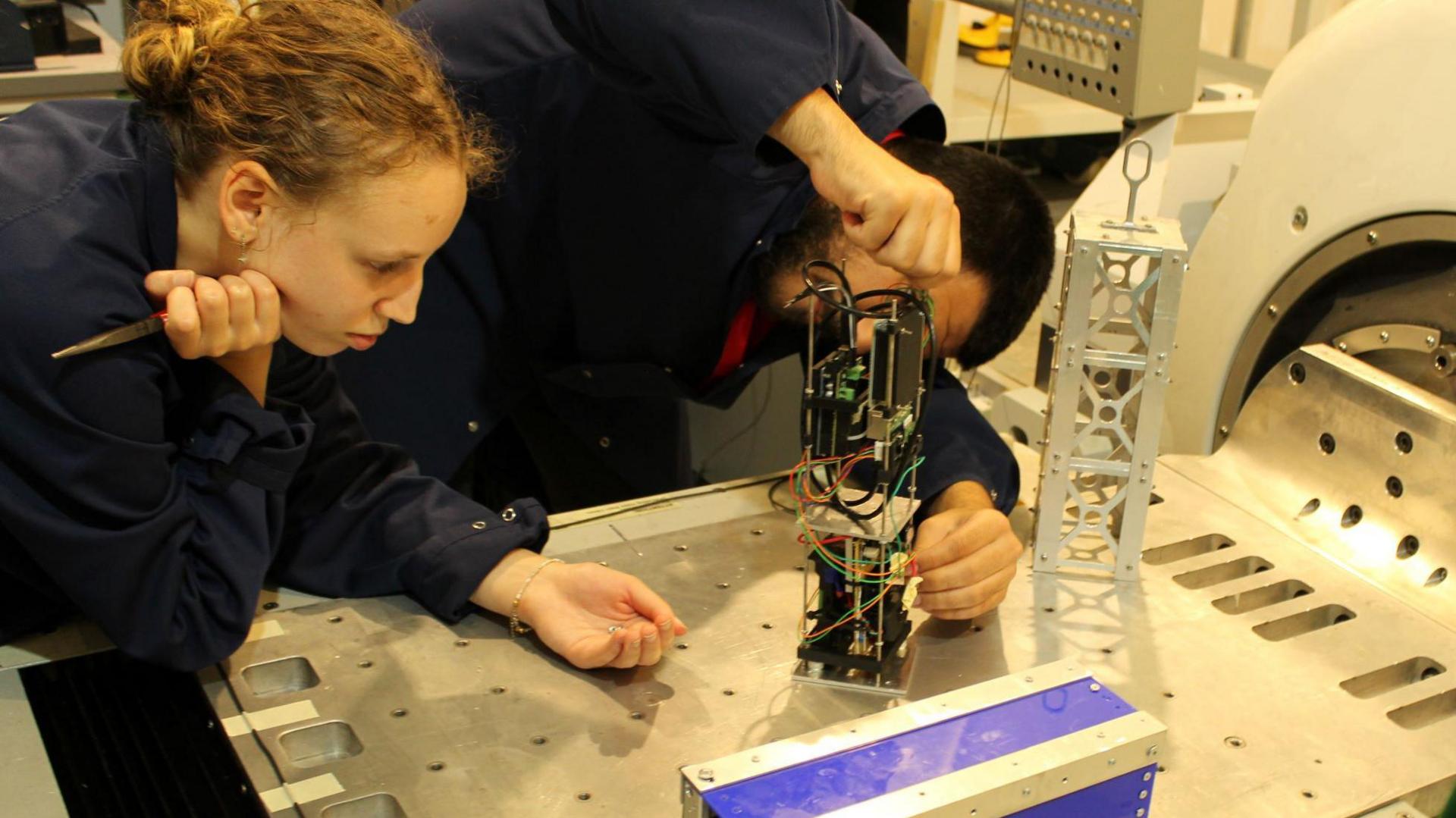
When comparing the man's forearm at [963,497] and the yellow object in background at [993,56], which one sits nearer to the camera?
the man's forearm at [963,497]

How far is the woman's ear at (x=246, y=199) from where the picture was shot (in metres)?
0.93

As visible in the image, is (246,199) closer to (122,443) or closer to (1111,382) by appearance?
(122,443)

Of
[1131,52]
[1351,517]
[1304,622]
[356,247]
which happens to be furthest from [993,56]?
[356,247]

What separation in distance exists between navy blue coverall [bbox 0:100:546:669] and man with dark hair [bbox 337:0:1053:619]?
0.39m

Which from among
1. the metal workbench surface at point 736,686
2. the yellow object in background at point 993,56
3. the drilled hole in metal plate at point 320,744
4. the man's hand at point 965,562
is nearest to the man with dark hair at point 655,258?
the man's hand at point 965,562

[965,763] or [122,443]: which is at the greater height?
[122,443]

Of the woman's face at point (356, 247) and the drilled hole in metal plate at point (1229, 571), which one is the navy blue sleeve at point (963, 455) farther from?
the woman's face at point (356, 247)

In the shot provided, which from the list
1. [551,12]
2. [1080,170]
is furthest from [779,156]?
[1080,170]

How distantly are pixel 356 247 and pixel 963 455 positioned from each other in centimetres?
58

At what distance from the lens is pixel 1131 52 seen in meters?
1.59

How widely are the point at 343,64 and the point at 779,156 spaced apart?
37 cm

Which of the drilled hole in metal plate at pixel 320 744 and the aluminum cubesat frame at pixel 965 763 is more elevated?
the aluminum cubesat frame at pixel 965 763

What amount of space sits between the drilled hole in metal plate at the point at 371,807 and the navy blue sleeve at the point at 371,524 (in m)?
0.22

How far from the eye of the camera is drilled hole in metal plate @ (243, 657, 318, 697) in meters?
1.02
